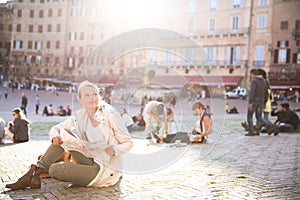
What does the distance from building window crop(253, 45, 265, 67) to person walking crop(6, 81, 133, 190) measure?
1327 inches

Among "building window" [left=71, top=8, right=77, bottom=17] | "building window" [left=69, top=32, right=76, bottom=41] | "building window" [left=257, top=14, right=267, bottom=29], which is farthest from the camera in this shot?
"building window" [left=71, top=8, right=77, bottom=17]

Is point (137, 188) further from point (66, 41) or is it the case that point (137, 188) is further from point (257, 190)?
point (66, 41)

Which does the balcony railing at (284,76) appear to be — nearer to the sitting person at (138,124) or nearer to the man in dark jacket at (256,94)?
the sitting person at (138,124)

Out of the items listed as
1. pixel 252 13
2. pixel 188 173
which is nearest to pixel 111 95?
pixel 188 173

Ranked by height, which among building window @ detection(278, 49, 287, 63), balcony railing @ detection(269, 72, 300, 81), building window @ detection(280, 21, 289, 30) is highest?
building window @ detection(280, 21, 289, 30)

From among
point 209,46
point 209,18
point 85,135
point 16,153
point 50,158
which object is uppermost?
point 209,18

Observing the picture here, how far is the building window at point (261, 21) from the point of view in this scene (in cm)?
3597

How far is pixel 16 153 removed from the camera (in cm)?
551

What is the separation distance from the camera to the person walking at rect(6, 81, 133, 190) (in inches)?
127

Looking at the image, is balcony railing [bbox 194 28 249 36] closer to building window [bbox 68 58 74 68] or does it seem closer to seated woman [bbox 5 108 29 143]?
building window [bbox 68 58 74 68]

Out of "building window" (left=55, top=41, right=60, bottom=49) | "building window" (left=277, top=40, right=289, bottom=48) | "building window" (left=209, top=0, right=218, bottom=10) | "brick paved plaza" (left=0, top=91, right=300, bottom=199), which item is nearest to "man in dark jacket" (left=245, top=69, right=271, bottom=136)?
"brick paved plaza" (left=0, top=91, right=300, bottom=199)

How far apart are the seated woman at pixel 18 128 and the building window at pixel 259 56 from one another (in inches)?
1212

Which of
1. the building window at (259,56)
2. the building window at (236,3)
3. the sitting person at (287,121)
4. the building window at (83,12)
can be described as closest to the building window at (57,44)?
the building window at (83,12)

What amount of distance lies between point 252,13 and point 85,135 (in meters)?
35.7
